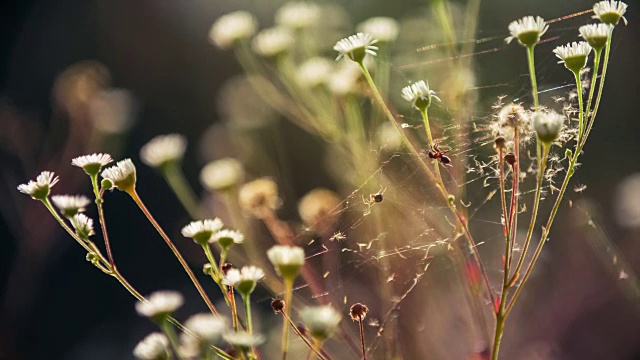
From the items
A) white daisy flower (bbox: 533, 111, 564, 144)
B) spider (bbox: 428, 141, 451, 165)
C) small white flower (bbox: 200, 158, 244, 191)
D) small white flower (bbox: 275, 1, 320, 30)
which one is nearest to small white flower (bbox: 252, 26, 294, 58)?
small white flower (bbox: 275, 1, 320, 30)

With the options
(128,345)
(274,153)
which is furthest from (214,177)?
(128,345)

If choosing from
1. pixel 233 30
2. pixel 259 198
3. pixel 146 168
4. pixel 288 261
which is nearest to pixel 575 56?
pixel 288 261

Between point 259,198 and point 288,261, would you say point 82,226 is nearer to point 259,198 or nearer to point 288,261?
point 288,261

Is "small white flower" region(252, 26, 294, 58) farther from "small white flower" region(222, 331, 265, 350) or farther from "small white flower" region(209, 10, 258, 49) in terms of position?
"small white flower" region(222, 331, 265, 350)

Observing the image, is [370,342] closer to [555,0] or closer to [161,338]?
[161,338]

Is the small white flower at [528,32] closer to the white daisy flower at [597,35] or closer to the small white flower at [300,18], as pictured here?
the white daisy flower at [597,35]
